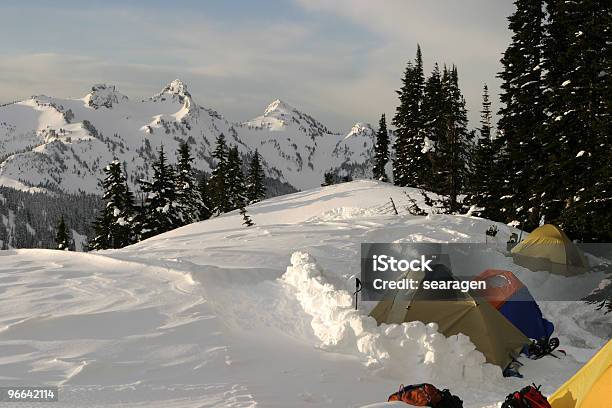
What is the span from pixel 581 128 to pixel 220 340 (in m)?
16.0

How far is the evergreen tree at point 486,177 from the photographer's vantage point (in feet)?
89.7

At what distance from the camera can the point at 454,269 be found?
50.5 feet

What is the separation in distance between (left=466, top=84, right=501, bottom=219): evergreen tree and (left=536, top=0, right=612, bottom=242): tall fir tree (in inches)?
260

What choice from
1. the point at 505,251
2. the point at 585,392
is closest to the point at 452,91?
the point at 505,251

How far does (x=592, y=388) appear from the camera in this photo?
519 cm

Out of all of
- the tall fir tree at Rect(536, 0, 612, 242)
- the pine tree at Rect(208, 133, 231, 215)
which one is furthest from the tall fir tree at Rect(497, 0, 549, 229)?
the pine tree at Rect(208, 133, 231, 215)

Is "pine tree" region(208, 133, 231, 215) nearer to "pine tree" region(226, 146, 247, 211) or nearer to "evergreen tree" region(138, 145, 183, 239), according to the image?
"pine tree" region(226, 146, 247, 211)

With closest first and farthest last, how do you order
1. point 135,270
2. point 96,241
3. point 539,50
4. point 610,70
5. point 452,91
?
point 135,270
point 610,70
point 539,50
point 452,91
point 96,241

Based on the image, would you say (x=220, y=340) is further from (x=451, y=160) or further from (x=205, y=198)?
(x=205, y=198)

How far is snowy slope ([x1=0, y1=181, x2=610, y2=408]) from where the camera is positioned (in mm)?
6598

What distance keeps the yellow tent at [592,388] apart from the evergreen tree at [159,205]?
34.5m

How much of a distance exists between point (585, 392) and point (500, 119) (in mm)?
A: 21422

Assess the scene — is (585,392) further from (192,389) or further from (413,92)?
(413,92)

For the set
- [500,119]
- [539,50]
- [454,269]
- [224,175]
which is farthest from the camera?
[224,175]
